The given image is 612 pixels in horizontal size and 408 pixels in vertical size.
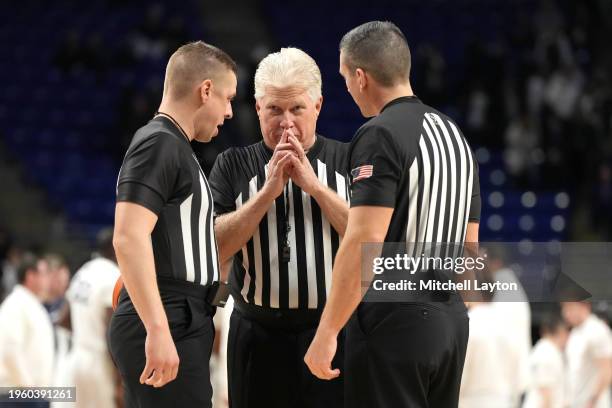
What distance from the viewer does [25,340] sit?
8.14m

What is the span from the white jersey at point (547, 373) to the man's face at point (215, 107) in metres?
4.83

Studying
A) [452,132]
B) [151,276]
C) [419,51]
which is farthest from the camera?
[419,51]

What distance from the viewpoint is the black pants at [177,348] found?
3.81m

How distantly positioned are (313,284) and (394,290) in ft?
2.31

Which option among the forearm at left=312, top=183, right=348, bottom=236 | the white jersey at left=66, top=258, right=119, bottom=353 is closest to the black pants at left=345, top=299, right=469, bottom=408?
the forearm at left=312, top=183, right=348, bottom=236

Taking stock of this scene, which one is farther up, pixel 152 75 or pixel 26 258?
pixel 152 75

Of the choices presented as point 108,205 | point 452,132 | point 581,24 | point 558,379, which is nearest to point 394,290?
point 452,132

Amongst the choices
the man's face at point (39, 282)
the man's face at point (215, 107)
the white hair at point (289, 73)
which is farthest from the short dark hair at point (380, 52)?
the man's face at point (39, 282)

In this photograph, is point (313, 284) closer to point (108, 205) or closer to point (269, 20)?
point (108, 205)

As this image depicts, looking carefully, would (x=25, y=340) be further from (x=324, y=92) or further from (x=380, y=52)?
(x=324, y=92)

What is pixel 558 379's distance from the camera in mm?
8148

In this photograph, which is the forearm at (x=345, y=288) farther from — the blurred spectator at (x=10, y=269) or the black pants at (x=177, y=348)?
the blurred spectator at (x=10, y=269)

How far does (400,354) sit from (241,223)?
3.36 ft

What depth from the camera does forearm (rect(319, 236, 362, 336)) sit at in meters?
3.69
